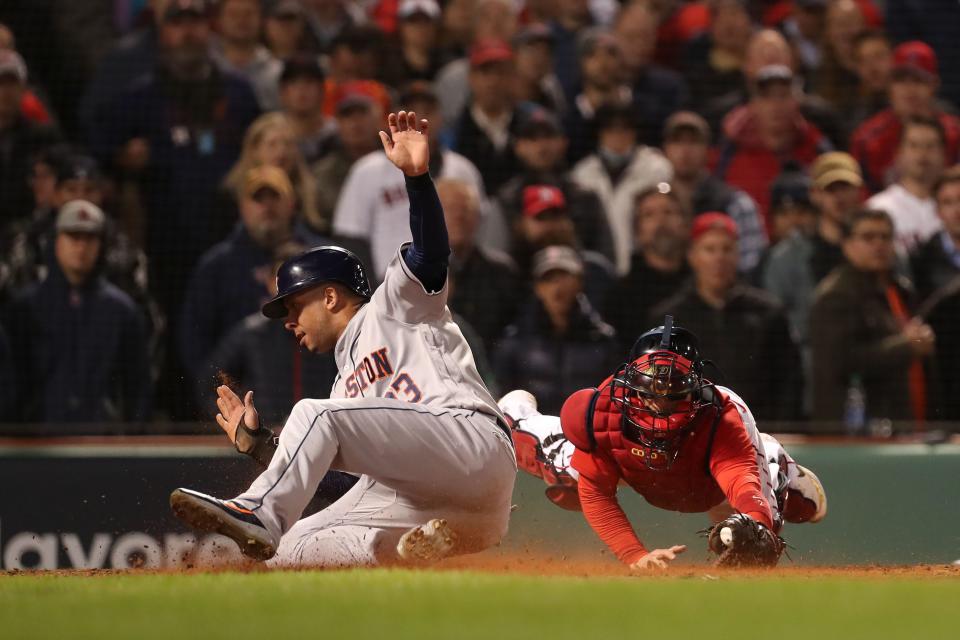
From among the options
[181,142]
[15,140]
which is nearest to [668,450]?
[181,142]

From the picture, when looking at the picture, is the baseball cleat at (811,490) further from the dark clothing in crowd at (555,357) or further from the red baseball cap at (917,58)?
the red baseball cap at (917,58)

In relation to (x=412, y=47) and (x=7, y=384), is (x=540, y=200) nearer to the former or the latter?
(x=412, y=47)

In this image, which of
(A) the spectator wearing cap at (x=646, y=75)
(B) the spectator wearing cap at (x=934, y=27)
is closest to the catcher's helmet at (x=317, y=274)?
(A) the spectator wearing cap at (x=646, y=75)

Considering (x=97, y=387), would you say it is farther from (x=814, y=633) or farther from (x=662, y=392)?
(x=814, y=633)

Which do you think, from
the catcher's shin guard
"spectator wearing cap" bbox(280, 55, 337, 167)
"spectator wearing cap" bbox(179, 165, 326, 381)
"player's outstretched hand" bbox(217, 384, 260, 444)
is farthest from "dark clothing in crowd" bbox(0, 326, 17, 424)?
the catcher's shin guard

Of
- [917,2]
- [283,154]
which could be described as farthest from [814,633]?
[917,2]
